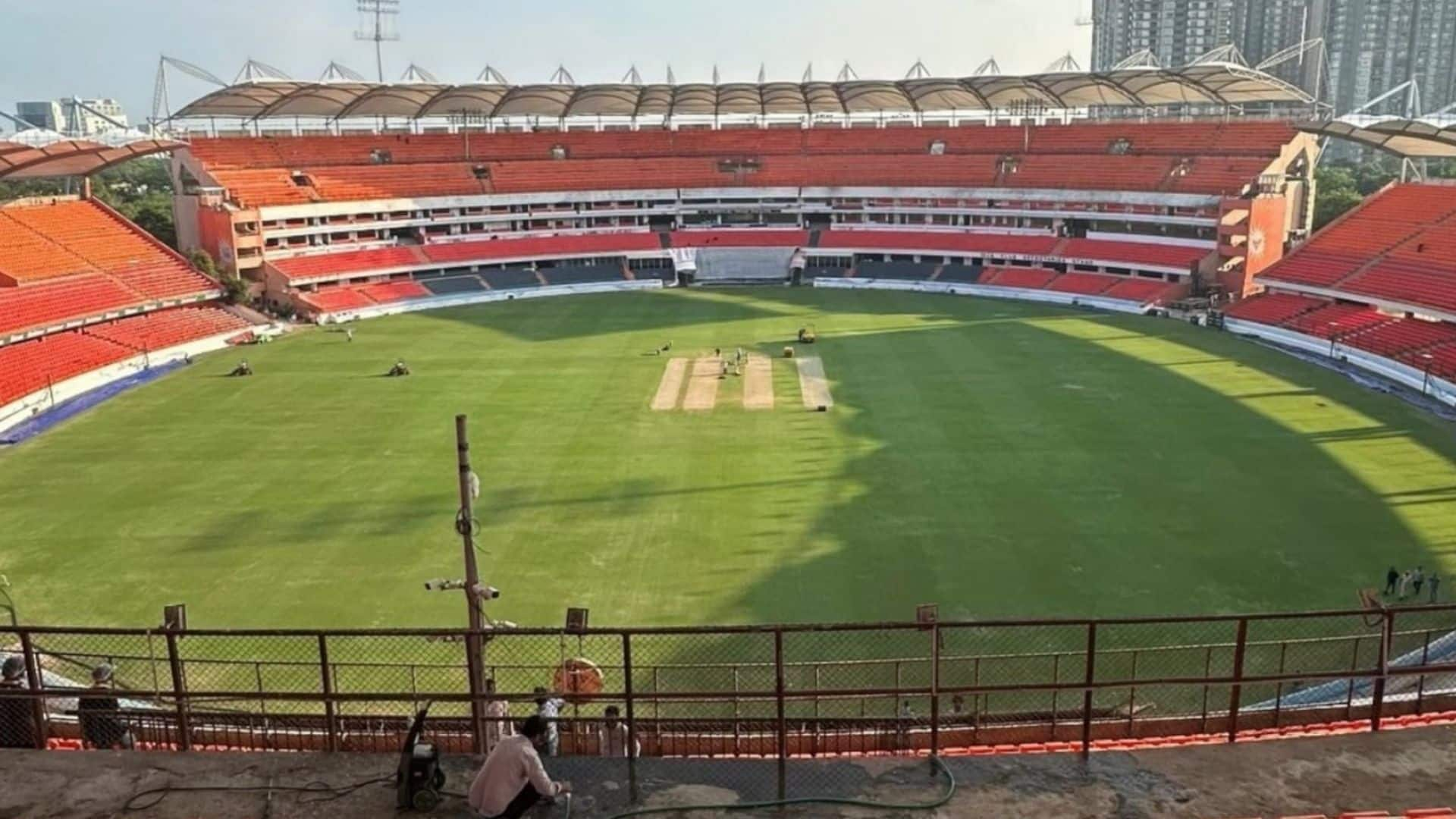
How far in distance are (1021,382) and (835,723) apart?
2586 cm

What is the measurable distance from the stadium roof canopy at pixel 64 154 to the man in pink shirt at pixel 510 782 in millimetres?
46182

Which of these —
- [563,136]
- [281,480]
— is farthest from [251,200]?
[281,480]

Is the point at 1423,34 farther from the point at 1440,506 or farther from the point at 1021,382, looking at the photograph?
the point at 1440,506

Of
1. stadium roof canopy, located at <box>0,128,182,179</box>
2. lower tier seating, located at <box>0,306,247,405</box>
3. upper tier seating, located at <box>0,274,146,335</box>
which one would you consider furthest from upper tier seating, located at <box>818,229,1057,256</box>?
upper tier seating, located at <box>0,274,146,335</box>

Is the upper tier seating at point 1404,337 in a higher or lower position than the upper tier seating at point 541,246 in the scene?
lower

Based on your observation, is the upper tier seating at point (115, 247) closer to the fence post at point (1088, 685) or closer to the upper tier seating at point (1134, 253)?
the upper tier seating at point (1134, 253)

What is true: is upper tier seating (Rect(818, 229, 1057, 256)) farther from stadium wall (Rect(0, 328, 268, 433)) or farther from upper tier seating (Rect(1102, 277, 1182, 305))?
stadium wall (Rect(0, 328, 268, 433))

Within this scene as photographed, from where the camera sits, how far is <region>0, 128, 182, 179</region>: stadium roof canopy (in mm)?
44500

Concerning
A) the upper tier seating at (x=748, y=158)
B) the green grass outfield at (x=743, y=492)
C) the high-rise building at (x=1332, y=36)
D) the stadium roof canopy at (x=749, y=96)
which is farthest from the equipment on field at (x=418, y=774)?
the high-rise building at (x=1332, y=36)

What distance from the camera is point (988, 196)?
6456 centimetres

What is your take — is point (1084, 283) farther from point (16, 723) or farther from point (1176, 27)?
point (1176, 27)

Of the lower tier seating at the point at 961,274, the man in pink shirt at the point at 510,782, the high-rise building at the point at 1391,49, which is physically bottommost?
the lower tier seating at the point at 961,274

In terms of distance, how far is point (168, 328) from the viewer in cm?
4616

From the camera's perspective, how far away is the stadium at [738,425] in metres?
13.7
